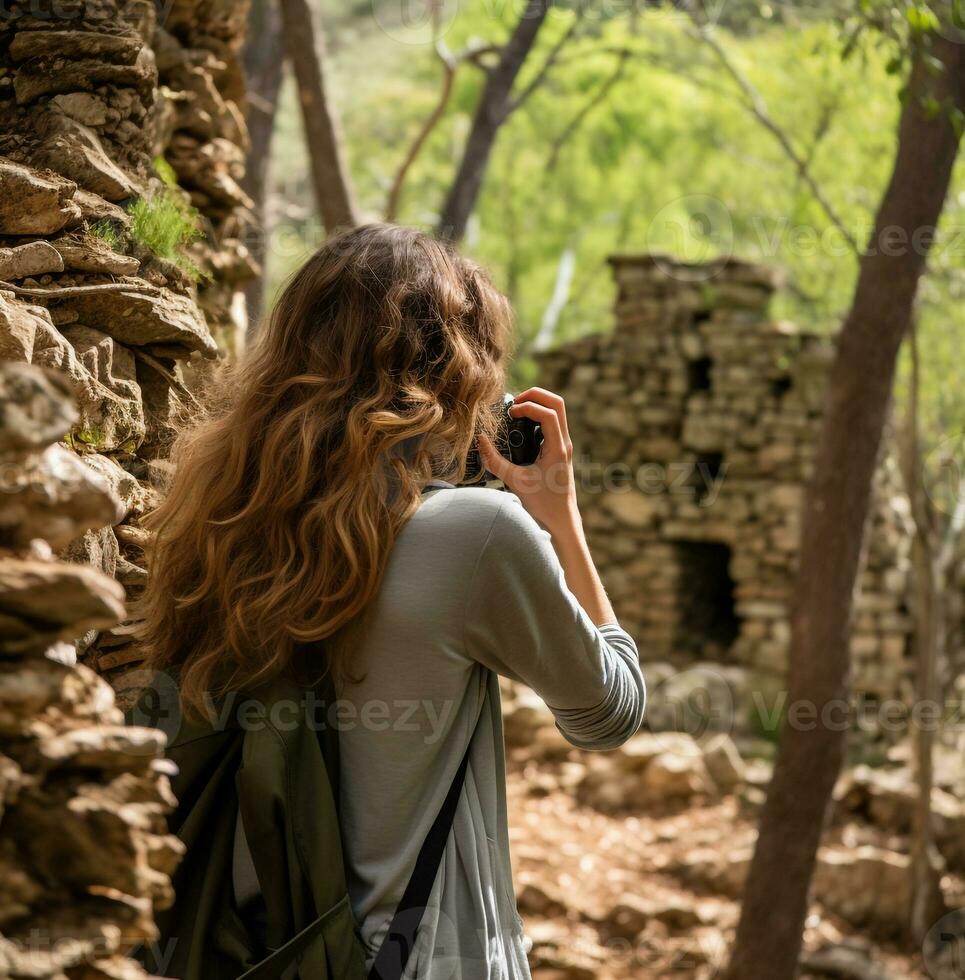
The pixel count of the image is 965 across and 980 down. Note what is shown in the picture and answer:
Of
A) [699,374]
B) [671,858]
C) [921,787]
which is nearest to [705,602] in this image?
[699,374]

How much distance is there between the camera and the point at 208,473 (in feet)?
5.40

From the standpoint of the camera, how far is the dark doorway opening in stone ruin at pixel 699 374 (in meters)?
9.99

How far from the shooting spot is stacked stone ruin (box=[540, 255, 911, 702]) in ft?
30.8

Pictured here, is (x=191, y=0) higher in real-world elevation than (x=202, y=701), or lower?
higher

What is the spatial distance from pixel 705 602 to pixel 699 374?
201cm

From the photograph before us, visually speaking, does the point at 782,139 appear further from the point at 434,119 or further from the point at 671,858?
the point at 671,858

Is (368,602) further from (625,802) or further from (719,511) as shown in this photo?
(719,511)

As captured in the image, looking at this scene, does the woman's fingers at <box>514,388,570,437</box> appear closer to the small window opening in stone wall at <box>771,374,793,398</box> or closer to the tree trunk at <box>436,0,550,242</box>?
the tree trunk at <box>436,0,550,242</box>

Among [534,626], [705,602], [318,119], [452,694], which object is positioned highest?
[318,119]

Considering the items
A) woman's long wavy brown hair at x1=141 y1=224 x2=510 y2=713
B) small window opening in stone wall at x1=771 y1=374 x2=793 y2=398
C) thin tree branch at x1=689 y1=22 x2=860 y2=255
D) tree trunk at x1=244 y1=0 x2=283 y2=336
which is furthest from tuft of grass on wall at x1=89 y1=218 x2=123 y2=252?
small window opening in stone wall at x1=771 y1=374 x2=793 y2=398

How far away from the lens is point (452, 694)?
1.53m

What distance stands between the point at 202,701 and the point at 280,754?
13 cm

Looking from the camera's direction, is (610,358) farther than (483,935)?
Yes

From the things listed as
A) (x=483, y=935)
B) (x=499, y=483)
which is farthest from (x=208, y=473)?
(x=483, y=935)
